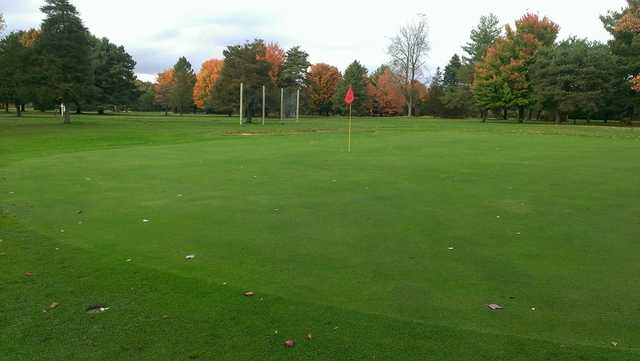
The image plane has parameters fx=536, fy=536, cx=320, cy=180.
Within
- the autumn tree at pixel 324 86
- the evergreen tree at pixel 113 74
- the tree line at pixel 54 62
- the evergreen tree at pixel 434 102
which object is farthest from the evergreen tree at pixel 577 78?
the evergreen tree at pixel 113 74

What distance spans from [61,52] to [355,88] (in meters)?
50.6

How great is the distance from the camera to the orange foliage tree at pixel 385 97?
86375 millimetres

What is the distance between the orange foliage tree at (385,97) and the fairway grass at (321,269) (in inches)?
3022

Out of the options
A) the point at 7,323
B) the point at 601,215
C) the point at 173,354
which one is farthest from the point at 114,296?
the point at 601,215

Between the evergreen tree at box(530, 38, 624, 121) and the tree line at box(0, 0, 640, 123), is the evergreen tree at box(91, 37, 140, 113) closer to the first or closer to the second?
the tree line at box(0, 0, 640, 123)

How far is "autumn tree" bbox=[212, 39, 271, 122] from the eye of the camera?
173ft

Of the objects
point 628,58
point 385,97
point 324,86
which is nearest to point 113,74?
point 324,86

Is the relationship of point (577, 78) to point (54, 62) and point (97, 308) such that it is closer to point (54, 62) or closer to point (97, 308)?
point (54, 62)

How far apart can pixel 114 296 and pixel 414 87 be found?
7681 centimetres

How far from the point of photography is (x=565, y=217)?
793 cm

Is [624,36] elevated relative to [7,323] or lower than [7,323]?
elevated

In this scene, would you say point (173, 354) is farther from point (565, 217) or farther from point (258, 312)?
point (565, 217)

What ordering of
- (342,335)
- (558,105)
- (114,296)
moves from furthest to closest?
(558,105), (114,296), (342,335)

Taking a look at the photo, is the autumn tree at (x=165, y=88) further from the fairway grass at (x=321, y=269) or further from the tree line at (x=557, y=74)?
the fairway grass at (x=321, y=269)
